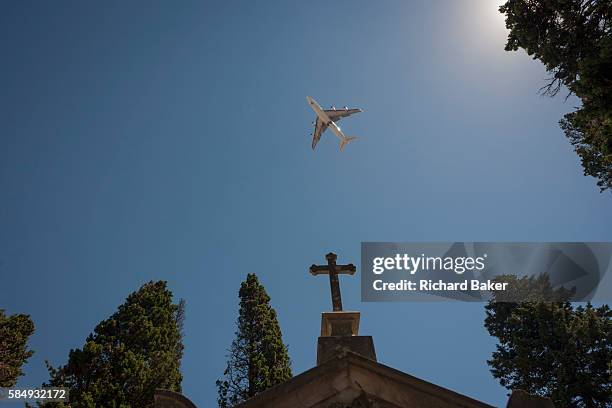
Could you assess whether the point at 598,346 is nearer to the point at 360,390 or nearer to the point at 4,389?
the point at 360,390

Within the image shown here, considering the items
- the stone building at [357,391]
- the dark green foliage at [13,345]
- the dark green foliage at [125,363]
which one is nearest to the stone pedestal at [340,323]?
the stone building at [357,391]

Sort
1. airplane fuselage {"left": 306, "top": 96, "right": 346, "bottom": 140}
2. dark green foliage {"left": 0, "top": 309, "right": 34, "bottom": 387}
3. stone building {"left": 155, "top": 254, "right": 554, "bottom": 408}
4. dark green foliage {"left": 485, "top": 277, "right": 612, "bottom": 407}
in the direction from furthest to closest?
airplane fuselage {"left": 306, "top": 96, "right": 346, "bottom": 140} < dark green foliage {"left": 0, "top": 309, "right": 34, "bottom": 387} < dark green foliage {"left": 485, "top": 277, "right": 612, "bottom": 407} < stone building {"left": 155, "top": 254, "right": 554, "bottom": 408}

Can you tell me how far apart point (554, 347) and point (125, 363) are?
55.0 ft

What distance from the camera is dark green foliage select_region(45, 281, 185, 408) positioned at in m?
15.0

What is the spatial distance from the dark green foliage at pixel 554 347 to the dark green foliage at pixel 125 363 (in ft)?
46.6

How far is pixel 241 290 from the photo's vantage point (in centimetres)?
2323

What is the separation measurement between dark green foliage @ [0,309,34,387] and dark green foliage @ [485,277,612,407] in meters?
21.7

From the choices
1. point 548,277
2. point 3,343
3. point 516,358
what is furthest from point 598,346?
point 3,343

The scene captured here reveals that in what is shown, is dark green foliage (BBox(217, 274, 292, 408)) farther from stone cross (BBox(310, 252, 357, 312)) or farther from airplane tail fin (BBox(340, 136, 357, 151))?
airplane tail fin (BBox(340, 136, 357, 151))

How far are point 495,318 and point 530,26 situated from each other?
48.2 feet

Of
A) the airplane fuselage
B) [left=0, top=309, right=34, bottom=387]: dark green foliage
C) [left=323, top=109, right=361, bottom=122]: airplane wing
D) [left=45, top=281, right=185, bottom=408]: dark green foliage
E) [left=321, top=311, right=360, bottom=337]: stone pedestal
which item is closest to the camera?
[left=321, top=311, right=360, bottom=337]: stone pedestal

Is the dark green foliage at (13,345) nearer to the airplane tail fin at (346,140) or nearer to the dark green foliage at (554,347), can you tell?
the dark green foliage at (554,347)

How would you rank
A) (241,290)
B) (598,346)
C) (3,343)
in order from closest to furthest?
(598,346), (3,343), (241,290)

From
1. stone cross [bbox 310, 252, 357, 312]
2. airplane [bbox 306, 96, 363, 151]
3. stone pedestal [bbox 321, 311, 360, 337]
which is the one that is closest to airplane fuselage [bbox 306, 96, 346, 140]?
airplane [bbox 306, 96, 363, 151]
